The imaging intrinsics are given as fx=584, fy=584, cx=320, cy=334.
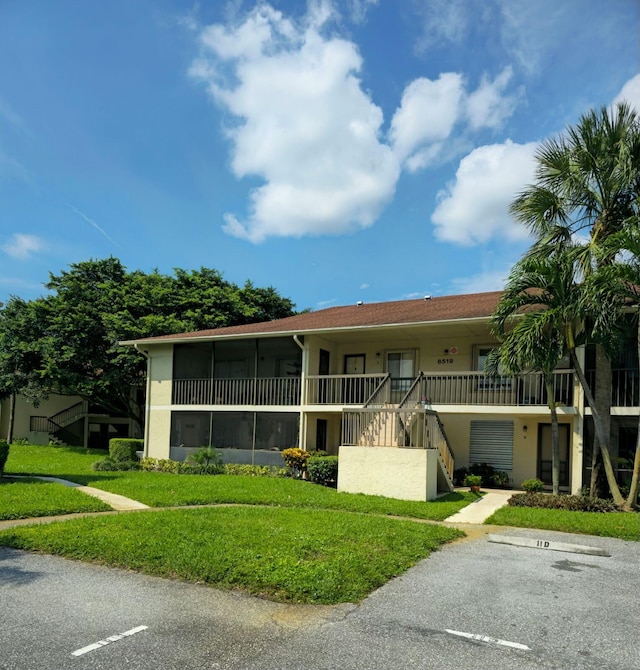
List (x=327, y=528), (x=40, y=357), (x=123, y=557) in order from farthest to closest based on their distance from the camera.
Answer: (x=40, y=357)
(x=327, y=528)
(x=123, y=557)

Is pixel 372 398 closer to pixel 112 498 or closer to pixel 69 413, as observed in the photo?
pixel 112 498

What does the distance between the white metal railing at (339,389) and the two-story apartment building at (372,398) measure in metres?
0.04

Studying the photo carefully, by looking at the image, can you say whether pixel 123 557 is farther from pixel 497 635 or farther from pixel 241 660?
pixel 497 635

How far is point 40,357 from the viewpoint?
26828 millimetres

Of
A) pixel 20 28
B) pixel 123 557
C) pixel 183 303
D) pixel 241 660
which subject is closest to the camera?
pixel 241 660

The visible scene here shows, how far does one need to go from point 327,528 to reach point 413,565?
1.89 metres

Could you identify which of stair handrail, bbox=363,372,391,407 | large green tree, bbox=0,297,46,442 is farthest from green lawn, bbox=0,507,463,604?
large green tree, bbox=0,297,46,442

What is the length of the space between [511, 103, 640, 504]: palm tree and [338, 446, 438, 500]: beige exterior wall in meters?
A: 3.83

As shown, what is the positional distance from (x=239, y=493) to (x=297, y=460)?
434 centimetres

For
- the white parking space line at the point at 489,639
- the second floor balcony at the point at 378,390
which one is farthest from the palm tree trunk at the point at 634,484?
the white parking space line at the point at 489,639

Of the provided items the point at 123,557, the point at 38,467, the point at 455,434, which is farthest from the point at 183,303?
the point at 123,557

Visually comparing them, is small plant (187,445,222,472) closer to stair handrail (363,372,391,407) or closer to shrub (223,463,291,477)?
shrub (223,463,291,477)

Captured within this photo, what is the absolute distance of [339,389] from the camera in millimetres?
19016

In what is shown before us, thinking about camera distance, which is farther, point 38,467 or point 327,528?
point 38,467
